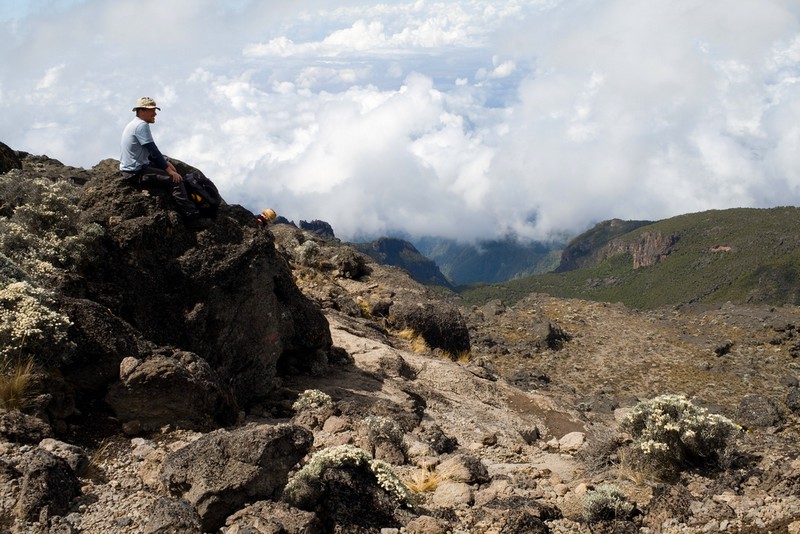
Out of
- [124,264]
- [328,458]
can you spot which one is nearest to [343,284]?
[124,264]

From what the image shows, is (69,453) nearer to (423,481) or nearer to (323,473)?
(323,473)

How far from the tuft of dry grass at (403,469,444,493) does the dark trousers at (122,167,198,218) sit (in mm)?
6181

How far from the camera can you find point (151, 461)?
7148 millimetres

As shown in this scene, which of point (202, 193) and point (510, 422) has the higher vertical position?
point (202, 193)

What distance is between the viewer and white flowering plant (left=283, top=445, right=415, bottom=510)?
21.7ft

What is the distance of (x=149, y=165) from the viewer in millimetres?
11016

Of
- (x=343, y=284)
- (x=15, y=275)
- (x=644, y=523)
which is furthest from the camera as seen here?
(x=343, y=284)

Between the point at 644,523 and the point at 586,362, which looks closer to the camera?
the point at 644,523

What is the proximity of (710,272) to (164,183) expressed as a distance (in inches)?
5518

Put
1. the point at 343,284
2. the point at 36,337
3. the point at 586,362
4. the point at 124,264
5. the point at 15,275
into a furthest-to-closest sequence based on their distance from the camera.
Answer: the point at 586,362, the point at 343,284, the point at 124,264, the point at 15,275, the point at 36,337

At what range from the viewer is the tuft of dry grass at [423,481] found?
7953 mm

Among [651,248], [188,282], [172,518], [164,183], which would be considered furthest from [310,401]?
[651,248]

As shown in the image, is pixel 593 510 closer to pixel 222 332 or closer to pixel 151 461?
pixel 151 461

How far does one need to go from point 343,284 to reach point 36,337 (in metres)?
17.7
